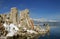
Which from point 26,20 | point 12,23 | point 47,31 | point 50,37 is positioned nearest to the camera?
point 12,23

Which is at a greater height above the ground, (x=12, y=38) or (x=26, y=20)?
(x=26, y=20)

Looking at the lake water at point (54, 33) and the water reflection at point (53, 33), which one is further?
the lake water at point (54, 33)

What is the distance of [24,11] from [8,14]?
41.6 inches

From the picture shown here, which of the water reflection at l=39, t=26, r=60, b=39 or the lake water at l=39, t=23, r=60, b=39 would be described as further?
the lake water at l=39, t=23, r=60, b=39

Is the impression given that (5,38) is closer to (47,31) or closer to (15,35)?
(15,35)

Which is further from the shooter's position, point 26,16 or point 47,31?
point 47,31

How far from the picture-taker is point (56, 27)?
1356 cm

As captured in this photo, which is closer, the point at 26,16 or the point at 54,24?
the point at 26,16

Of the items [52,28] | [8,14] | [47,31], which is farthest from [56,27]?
[8,14]

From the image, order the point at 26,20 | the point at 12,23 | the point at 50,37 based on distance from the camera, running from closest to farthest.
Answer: the point at 12,23
the point at 26,20
the point at 50,37

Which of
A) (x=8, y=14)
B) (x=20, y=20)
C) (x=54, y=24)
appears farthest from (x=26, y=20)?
(x=54, y=24)

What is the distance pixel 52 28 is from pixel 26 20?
12.9 ft

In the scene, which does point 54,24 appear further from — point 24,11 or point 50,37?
point 24,11

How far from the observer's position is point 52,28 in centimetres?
1360
